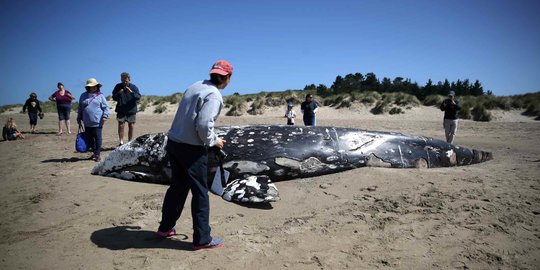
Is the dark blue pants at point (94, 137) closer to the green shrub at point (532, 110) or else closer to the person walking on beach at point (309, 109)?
the person walking on beach at point (309, 109)

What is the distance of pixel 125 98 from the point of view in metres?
7.44

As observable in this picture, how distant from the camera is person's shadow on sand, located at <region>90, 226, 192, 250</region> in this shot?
2947 millimetres

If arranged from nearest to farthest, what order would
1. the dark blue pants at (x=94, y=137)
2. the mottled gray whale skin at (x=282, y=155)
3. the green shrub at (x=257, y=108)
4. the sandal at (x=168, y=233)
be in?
the sandal at (x=168, y=233), the mottled gray whale skin at (x=282, y=155), the dark blue pants at (x=94, y=137), the green shrub at (x=257, y=108)

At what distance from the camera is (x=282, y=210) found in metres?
3.83

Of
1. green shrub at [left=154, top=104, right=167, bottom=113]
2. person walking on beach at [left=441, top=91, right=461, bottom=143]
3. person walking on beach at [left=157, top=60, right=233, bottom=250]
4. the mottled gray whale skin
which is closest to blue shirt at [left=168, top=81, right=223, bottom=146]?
person walking on beach at [left=157, top=60, right=233, bottom=250]

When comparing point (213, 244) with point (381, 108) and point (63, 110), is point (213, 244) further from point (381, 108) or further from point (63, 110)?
point (381, 108)

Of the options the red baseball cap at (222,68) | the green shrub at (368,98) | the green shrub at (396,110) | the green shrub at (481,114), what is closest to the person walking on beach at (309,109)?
the red baseball cap at (222,68)

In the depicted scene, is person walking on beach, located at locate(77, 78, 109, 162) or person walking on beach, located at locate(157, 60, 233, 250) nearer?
person walking on beach, located at locate(157, 60, 233, 250)

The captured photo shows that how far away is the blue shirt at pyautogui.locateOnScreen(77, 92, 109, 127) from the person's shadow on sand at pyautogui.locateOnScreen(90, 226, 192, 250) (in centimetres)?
344

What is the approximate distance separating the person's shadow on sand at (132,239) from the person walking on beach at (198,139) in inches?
10.5

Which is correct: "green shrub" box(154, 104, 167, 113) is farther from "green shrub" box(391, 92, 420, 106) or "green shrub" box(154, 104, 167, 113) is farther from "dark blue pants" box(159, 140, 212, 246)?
"dark blue pants" box(159, 140, 212, 246)

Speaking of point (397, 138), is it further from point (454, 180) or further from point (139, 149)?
point (139, 149)

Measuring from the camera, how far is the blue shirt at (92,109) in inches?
236

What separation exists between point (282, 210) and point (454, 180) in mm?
2690
